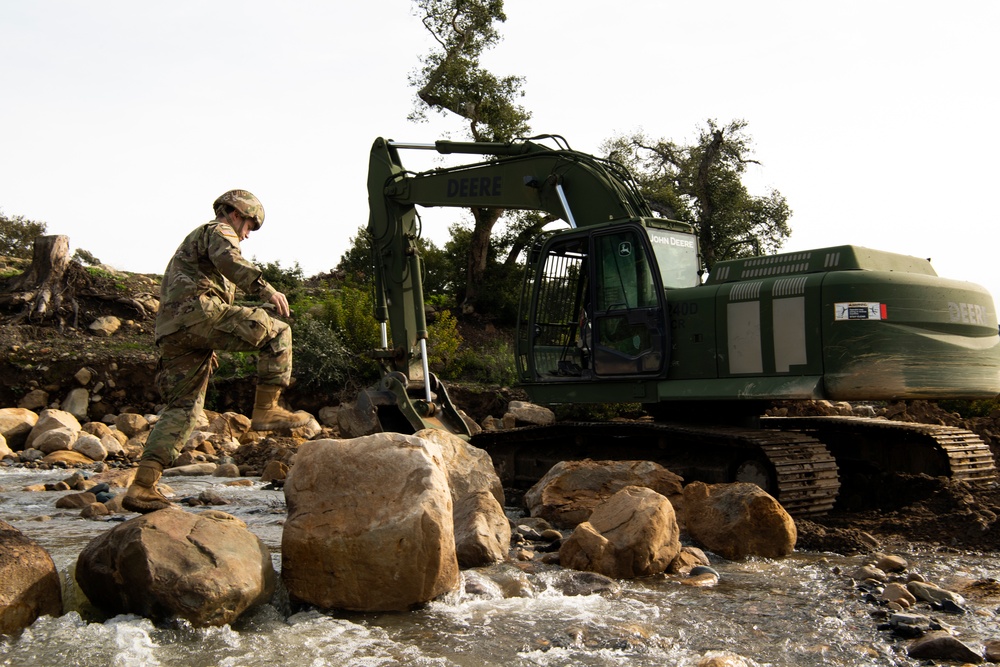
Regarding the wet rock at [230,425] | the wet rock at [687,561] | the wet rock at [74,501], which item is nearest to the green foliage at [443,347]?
the wet rock at [230,425]

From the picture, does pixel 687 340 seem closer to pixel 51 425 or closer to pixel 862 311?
pixel 862 311

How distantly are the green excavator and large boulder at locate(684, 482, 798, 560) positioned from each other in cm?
107

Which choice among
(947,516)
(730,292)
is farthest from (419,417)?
(947,516)

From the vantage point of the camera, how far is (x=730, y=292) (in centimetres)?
786

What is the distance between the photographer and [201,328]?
560 cm

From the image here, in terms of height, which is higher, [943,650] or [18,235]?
[18,235]

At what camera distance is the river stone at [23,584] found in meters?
3.92

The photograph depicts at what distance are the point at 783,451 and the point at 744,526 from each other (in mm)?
1564

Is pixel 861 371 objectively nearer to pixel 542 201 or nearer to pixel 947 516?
pixel 947 516

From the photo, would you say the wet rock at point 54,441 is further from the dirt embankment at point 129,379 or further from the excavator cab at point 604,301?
the excavator cab at point 604,301

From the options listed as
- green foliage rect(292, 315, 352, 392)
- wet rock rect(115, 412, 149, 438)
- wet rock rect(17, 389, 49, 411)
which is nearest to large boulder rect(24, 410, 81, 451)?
wet rock rect(115, 412, 149, 438)

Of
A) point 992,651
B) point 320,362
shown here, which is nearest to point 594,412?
point 320,362

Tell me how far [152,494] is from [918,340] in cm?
557

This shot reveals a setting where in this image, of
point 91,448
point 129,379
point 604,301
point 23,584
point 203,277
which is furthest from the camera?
point 129,379
